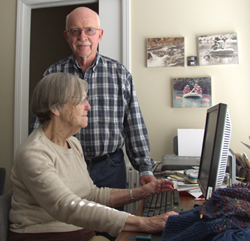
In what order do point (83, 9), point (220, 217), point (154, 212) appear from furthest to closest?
point (83, 9) → point (154, 212) → point (220, 217)

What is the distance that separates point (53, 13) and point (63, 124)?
335 centimetres

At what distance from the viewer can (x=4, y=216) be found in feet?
3.11

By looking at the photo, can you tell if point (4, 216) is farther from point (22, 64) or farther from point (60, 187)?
point (22, 64)

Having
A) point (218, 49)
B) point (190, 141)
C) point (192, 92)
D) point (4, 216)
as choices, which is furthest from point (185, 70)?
point (4, 216)

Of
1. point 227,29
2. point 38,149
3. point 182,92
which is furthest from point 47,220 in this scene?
point 227,29

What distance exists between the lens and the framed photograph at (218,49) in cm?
210

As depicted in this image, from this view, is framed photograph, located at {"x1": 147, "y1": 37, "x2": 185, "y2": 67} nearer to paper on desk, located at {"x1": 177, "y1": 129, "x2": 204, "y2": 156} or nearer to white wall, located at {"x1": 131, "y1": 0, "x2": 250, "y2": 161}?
white wall, located at {"x1": 131, "y1": 0, "x2": 250, "y2": 161}

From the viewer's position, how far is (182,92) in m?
2.17

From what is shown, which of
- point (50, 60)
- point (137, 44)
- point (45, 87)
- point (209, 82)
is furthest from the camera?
point (50, 60)

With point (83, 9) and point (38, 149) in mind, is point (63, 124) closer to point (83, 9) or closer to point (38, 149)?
point (38, 149)

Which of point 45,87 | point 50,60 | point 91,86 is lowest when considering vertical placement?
point 45,87

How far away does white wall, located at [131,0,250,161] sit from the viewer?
210 centimetres

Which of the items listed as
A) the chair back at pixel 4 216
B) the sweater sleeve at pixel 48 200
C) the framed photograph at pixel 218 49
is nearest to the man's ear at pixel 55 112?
the sweater sleeve at pixel 48 200

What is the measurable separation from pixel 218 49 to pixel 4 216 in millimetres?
1949
